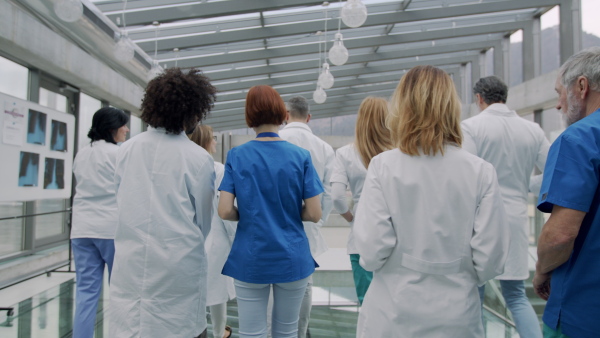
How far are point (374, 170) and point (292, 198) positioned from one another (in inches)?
24.0

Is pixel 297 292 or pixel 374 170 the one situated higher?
pixel 374 170

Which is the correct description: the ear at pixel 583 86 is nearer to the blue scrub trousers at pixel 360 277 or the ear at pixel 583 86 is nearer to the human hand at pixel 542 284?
the human hand at pixel 542 284

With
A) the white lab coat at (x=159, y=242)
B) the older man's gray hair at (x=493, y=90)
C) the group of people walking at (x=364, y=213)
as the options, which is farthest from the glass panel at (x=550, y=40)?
the white lab coat at (x=159, y=242)

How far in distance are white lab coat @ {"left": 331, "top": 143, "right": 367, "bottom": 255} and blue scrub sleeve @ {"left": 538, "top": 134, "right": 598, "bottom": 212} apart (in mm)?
1376

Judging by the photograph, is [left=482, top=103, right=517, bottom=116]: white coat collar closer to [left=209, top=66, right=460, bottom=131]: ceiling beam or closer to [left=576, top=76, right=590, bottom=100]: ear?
[left=576, top=76, right=590, bottom=100]: ear

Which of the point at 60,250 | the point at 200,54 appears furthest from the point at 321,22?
the point at 60,250

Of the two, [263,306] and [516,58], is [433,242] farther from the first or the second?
[516,58]

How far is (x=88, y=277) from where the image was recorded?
9.54 ft

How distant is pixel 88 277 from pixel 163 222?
A: 1.33 meters

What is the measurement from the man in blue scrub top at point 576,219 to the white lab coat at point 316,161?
1757 mm

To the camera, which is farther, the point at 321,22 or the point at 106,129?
the point at 321,22

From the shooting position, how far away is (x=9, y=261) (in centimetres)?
590

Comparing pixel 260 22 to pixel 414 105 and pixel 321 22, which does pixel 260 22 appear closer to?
pixel 321 22

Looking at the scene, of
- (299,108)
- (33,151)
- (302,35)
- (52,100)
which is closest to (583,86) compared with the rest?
(299,108)
